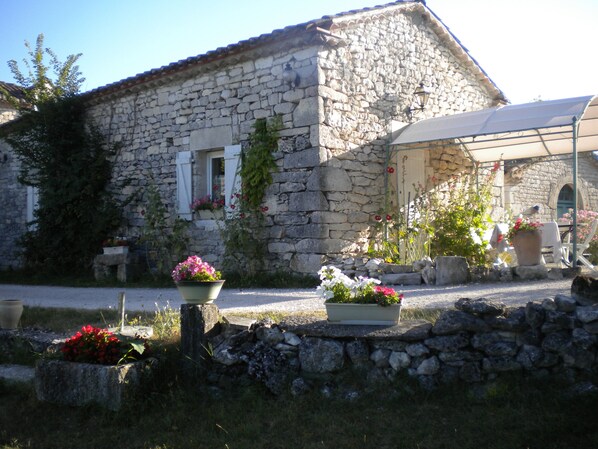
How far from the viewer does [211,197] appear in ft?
33.9

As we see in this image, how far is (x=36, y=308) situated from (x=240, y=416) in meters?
3.89

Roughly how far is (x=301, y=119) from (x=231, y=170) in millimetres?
1598

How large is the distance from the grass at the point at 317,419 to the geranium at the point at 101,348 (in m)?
0.28

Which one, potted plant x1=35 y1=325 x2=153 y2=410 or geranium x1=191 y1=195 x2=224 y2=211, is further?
geranium x1=191 y1=195 x2=224 y2=211

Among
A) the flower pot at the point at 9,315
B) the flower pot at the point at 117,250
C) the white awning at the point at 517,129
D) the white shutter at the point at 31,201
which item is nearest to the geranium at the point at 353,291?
the flower pot at the point at 9,315

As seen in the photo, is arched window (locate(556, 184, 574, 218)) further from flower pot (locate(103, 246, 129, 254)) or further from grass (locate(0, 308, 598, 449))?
grass (locate(0, 308, 598, 449))

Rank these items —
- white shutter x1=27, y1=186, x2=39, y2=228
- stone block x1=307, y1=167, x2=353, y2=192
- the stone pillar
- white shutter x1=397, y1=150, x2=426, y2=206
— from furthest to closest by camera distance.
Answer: white shutter x1=27, y1=186, x2=39, y2=228 < white shutter x1=397, y1=150, x2=426, y2=206 < stone block x1=307, y1=167, x2=353, y2=192 < the stone pillar

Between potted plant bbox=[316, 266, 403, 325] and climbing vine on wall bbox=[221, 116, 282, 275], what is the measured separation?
4822mm

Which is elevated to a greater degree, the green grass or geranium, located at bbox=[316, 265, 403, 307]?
geranium, located at bbox=[316, 265, 403, 307]

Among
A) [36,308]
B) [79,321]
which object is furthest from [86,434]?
[36,308]

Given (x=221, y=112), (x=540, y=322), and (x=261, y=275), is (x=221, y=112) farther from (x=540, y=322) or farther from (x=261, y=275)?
(x=540, y=322)

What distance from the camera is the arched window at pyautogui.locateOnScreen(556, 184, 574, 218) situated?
56.4ft

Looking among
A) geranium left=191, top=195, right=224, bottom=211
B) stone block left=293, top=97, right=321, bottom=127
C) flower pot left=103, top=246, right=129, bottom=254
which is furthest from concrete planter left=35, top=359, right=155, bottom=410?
flower pot left=103, top=246, right=129, bottom=254

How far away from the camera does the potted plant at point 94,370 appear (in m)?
4.17
